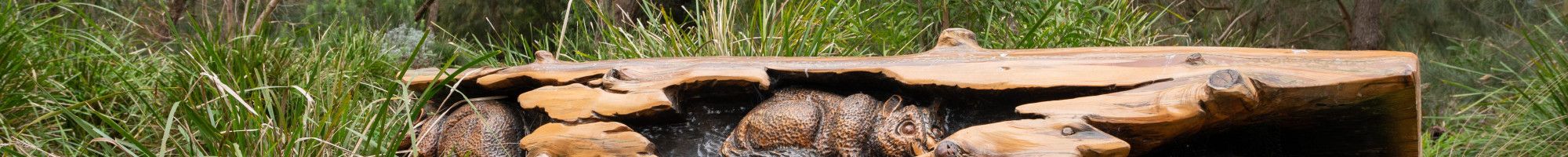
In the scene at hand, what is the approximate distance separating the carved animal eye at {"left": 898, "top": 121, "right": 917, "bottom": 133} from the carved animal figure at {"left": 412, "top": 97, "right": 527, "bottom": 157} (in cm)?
100

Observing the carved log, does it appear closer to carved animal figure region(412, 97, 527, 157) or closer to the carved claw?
the carved claw

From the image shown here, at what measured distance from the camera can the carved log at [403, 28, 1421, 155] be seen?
239 centimetres

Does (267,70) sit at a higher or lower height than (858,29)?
higher

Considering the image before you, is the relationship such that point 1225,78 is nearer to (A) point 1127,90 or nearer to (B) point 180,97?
(A) point 1127,90

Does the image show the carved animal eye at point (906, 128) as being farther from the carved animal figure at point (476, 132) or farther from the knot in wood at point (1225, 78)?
the carved animal figure at point (476, 132)

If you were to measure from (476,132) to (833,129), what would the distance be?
963mm

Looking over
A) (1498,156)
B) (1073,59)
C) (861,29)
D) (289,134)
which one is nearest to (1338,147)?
(1073,59)

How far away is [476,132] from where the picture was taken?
10.7ft

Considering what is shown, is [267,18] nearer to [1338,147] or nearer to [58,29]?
[58,29]

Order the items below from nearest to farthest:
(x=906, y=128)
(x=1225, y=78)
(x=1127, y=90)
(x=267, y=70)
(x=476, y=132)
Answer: (x=1225, y=78), (x=1127, y=90), (x=906, y=128), (x=476, y=132), (x=267, y=70)

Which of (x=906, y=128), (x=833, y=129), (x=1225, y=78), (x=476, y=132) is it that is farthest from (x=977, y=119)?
(x=476, y=132)

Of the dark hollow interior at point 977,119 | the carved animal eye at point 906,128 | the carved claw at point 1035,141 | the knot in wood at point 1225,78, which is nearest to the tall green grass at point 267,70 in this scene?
the dark hollow interior at point 977,119

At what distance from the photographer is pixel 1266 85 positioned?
240 cm

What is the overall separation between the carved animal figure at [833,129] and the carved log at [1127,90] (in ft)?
0.20
